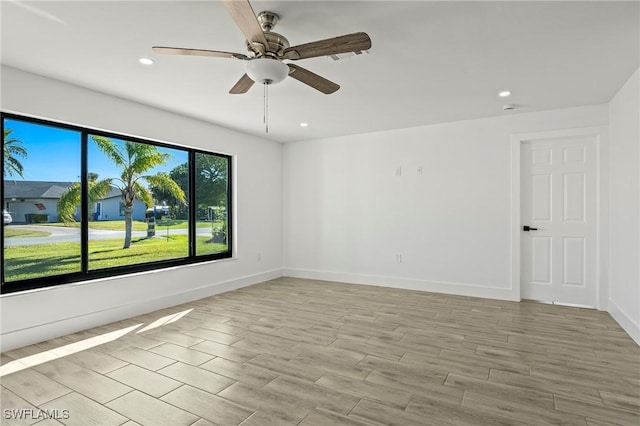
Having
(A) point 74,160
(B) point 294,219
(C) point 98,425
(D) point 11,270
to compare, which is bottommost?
(C) point 98,425

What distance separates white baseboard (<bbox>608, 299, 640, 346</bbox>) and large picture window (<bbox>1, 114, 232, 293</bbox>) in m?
4.95

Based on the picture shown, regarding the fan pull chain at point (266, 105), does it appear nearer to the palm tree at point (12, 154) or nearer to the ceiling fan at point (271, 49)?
the ceiling fan at point (271, 49)

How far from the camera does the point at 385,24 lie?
2359mm

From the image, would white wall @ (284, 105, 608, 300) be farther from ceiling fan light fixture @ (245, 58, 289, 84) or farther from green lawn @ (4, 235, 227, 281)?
ceiling fan light fixture @ (245, 58, 289, 84)

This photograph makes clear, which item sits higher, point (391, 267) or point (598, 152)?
point (598, 152)

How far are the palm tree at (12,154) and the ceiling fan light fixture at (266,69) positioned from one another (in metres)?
2.58

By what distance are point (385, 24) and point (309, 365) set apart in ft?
8.47

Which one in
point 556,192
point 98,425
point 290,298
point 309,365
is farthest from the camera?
point 290,298

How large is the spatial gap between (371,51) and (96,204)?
10.9 ft

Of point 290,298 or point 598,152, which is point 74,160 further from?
point 598,152

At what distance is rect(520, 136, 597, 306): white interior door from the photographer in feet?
14.0

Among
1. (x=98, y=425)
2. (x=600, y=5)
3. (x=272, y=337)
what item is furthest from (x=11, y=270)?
(x=600, y=5)

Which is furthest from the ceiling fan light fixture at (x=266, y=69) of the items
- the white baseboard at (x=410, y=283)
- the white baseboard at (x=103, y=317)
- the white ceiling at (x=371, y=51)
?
the white baseboard at (x=410, y=283)

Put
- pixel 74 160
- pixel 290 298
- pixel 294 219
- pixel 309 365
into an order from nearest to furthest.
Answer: pixel 309 365
pixel 74 160
pixel 290 298
pixel 294 219
